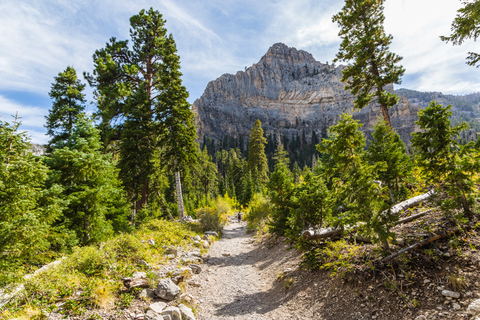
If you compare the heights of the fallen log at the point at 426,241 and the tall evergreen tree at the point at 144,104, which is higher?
the tall evergreen tree at the point at 144,104

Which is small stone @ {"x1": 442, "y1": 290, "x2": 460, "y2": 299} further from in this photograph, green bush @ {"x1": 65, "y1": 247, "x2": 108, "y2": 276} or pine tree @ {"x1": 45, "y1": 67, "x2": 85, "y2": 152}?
pine tree @ {"x1": 45, "y1": 67, "x2": 85, "y2": 152}

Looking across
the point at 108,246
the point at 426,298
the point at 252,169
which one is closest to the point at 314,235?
→ the point at 426,298

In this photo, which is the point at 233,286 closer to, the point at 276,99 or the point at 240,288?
the point at 240,288

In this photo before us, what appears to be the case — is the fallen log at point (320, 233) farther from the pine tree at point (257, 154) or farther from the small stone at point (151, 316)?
the pine tree at point (257, 154)

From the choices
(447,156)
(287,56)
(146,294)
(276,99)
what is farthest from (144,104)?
(287,56)

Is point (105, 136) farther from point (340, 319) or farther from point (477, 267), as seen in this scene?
point (477, 267)

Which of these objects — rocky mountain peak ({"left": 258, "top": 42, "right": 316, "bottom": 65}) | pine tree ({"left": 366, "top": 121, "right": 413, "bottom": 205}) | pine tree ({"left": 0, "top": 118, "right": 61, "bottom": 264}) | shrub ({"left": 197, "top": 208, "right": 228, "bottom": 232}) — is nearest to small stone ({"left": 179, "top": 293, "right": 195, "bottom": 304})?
pine tree ({"left": 0, "top": 118, "right": 61, "bottom": 264})

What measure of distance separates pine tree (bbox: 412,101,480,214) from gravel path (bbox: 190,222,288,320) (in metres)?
5.20

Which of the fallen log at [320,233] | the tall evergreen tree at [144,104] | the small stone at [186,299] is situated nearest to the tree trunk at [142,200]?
the tall evergreen tree at [144,104]

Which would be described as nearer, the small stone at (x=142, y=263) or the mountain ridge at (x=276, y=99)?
the small stone at (x=142, y=263)

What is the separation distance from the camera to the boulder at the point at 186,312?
5168 millimetres

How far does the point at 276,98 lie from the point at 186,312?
15246 centimetres

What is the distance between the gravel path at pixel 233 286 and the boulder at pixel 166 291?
83 cm

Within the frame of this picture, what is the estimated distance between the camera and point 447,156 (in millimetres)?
4941
